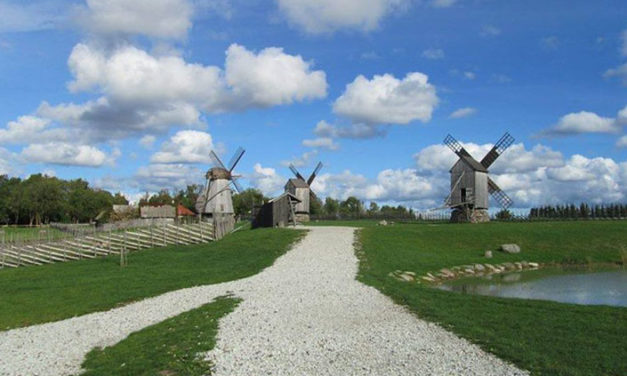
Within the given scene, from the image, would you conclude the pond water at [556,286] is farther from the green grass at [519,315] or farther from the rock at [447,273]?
the green grass at [519,315]

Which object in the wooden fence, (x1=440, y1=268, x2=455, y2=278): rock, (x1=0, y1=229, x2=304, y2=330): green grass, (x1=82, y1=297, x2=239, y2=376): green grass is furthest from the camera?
the wooden fence

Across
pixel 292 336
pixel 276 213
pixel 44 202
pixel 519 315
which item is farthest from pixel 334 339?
pixel 44 202

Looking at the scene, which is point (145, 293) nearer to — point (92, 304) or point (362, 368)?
point (92, 304)

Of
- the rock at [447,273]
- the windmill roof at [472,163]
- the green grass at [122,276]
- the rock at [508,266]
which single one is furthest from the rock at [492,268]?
the windmill roof at [472,163]

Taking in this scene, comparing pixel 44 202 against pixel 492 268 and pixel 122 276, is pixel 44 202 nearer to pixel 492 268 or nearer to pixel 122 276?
pixel 122 276

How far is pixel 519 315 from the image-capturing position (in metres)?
12.9

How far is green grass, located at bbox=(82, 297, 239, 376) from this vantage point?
30.4ft

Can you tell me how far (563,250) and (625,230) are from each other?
8.60 m

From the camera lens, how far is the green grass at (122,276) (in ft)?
57.2

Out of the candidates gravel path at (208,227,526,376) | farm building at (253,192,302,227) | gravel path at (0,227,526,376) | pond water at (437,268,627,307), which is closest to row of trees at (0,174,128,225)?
farm building at (253,192,302,227)

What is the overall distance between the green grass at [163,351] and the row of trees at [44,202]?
91209 millimetres

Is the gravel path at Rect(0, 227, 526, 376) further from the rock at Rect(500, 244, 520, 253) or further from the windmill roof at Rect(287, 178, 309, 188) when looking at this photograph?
the windmill roof at Rect(287, 178, 309, 188)

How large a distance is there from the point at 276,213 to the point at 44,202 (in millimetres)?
66787

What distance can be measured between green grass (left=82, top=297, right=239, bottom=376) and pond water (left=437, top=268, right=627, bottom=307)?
449 inches
